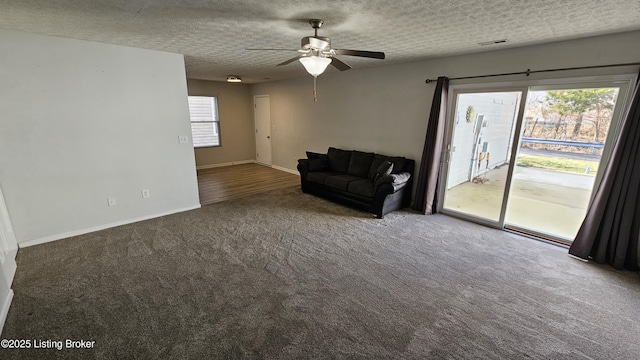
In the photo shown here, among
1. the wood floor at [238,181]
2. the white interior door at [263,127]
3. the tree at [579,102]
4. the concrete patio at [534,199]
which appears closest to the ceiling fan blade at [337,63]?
the tree at [579,102]

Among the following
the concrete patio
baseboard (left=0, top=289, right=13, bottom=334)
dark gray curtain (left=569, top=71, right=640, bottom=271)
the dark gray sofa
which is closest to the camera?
baseboard (left=0, top=289, right=13, bottom=334)

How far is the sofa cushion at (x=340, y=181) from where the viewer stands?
4.62m

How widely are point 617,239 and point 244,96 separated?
26.6ft

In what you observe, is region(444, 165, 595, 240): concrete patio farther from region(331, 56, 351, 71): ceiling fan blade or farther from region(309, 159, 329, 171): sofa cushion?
region(331, 56, 351, 71): ceiling fan blade

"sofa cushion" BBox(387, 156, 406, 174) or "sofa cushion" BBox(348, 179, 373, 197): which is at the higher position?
"sofa cushion" BBox(387, 156, 406, 174)

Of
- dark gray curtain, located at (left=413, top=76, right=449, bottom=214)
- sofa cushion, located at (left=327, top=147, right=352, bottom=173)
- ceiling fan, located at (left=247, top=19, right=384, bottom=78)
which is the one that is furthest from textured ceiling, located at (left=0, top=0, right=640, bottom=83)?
sofa cushion, located at (left=327, top=147, right=352, bottom=173)

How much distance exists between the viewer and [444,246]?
3.34 m

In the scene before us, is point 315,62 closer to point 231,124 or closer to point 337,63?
point 337,63

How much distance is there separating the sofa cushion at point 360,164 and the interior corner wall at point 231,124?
434 cm

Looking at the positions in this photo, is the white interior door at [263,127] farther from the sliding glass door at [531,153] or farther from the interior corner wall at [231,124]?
the sliding glass door at [531,153]

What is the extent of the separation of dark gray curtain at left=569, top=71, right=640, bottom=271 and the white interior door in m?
6.76

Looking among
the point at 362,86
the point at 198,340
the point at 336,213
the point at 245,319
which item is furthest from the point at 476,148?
the point at 198,340

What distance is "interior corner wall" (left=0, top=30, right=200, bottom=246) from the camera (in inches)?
120

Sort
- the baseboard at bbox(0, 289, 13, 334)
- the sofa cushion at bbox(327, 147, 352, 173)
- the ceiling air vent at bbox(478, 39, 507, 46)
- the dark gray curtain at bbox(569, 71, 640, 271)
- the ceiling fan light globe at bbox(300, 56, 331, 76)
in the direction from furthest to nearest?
1. the sofa cushion at bbox(327, 147, 352, 173)
2. the ceiling air vent at bbox(478, 39, 507, 46)
3. the dark gray curtain at bbox(569, 71, 640, 271)
4. the ceiling fan light globe at bbox(300, 56, 331, 76)
5. the baseboard at bbox(0, 289, 13, 334)
